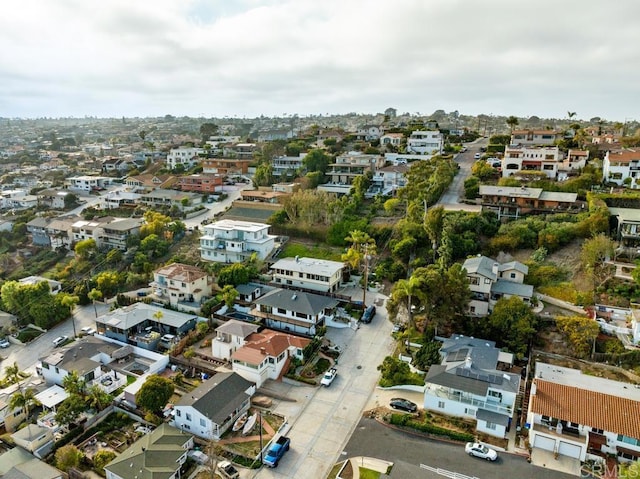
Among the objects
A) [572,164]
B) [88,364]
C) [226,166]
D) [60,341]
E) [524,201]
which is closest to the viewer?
[88,364]

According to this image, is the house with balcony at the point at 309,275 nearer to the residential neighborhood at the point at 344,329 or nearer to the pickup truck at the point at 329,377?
the residential neighborhood at the point at 344,329

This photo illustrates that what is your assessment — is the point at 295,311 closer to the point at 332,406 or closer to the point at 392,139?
the point at 332,406

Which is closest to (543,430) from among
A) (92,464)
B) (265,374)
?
(265,374)

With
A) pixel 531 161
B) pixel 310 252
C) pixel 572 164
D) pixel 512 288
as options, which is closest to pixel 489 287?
pixel 512 288

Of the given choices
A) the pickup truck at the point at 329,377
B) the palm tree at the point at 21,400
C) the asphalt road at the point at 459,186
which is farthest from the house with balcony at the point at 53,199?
the pickup truck at the point at 329,377

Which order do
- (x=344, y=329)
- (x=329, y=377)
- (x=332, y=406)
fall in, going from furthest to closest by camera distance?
(x=344, y=329) → (x=329, y=377) → (x=332, y=406)

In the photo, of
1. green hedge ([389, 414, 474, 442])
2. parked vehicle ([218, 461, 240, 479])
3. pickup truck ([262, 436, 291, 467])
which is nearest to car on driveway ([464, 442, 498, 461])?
green hedge ([389, 414, 474, 442])
